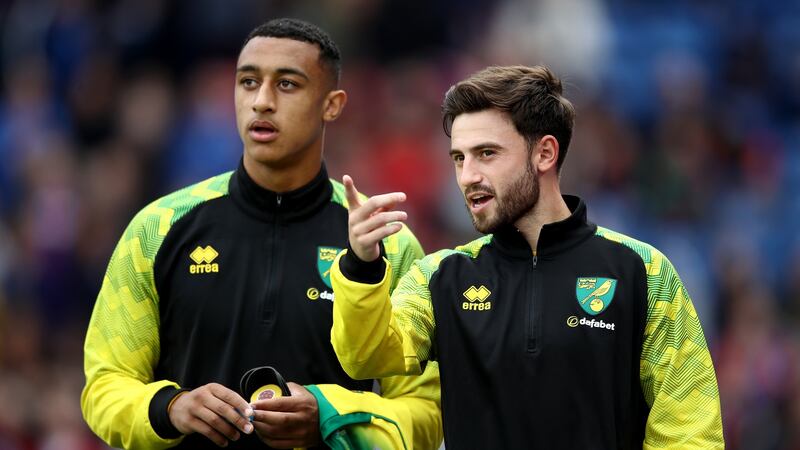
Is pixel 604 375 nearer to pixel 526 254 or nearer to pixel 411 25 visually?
pixel 526 254

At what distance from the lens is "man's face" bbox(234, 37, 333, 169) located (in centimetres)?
550

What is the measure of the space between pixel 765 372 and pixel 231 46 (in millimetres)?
5008

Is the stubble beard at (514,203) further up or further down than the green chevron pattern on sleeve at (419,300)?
further up

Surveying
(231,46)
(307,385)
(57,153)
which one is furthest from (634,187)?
(307,385)

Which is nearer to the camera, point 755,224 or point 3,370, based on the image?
point 3,370

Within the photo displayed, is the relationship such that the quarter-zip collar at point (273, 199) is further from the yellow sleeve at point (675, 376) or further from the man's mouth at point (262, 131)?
the yellow sleeve at point (675, 376)

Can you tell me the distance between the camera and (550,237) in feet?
16.2

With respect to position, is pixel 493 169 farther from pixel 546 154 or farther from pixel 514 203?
pixel 546 154

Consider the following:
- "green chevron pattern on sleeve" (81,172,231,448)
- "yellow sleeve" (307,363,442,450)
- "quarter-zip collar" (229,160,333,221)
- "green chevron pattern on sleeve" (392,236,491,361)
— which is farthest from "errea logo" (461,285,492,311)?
"green chevron pattern on sleeve" (81,172,231,448)

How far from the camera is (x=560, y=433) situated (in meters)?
4.71

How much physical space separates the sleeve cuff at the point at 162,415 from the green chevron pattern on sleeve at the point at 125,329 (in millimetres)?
92

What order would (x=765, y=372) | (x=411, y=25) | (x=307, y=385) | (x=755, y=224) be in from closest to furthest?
(x=307, y=385), (x=765, y=372), (x=755, y=224), (x=411, y=25)

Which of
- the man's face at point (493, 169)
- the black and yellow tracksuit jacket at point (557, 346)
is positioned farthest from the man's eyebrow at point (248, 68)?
the black and yellow tracksuit jacket at point (557, 346)

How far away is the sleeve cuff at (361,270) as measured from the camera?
455 cm
